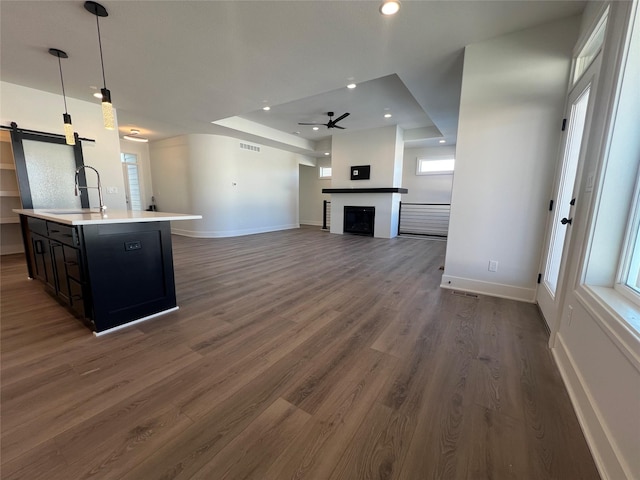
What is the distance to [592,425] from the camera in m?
1.18

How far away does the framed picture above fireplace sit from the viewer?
7.02 metres

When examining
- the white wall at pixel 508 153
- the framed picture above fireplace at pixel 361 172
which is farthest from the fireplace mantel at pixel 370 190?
the white wall at pixel 508 153

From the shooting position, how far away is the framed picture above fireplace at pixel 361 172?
7.02 meters

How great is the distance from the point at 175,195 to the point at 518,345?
26.2 feet

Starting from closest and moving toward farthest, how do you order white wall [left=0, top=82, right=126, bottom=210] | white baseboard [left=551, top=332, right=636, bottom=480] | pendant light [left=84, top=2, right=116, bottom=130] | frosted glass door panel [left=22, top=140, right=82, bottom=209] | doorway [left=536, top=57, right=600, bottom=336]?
white baseboard [left=551, top=332, right=636, bottom=480]
doorway [left=536, top=57, right=600, bottom=336]
pendant light [left=84, top=2, right=116, bottom=130]
white wall [left=0, top=82, right=126, bottom=210]
frosted glass door panel [left=22, top=140, right=82, bottom=209]

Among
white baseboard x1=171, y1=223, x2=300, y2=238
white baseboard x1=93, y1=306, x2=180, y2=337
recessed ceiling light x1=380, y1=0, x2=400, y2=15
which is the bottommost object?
white baseboard x1=93, y1=306, x2=180, y2=337

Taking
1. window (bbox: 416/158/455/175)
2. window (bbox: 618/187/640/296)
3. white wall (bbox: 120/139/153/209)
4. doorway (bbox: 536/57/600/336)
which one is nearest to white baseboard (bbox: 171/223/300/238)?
white wall (bbox: 120/139/153/209)

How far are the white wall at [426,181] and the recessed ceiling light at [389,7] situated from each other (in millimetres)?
6604

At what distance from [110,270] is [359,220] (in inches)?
240

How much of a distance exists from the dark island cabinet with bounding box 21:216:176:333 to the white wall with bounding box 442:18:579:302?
311 cm

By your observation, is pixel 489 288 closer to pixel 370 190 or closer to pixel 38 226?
pixel 370 190

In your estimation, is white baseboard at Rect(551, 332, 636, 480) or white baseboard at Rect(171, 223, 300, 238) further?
white baseboard at Rect(171, 223, 300, 238)

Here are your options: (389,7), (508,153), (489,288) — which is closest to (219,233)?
(389,7)

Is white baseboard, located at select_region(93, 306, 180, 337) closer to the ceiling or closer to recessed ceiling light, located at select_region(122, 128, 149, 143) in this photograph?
the ceiling
